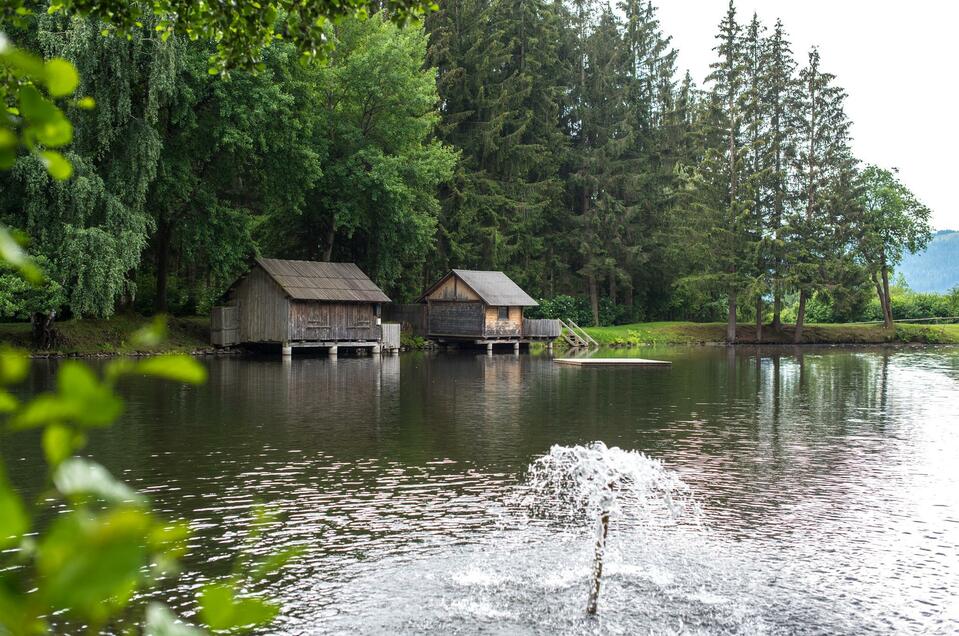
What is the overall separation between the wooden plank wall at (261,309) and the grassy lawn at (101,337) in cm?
223

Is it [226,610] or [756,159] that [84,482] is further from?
[756,159]

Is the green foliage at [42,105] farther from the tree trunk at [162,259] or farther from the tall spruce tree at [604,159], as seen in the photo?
the tall spruce tree at [604,159]

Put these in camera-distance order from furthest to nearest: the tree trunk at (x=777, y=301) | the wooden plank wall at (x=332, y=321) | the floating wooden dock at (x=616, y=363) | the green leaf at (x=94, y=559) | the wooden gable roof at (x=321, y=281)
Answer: the tree trunk at (x=777, y=301) → the wooden plank wall at (x=332, y=321) → the wooden gable roof at (x=321, y=281) → the floating wooden dock at (x=616, y=363) → the green leaf at (x=94, y=559)

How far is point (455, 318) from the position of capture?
5347cm

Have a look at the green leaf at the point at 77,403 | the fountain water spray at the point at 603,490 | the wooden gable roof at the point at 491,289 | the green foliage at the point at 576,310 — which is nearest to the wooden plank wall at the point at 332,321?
the wooden gable roof at the point at 491,289

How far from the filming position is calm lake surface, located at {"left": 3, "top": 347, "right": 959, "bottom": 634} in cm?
953

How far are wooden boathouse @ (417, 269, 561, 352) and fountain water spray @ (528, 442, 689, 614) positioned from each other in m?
34.5

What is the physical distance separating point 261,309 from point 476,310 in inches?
533

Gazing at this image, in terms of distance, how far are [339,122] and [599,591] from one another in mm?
43815

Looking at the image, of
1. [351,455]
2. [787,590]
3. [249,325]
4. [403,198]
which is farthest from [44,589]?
[403,198]

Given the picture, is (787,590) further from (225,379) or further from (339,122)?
(339,122)

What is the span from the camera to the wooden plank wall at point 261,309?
43750 mm

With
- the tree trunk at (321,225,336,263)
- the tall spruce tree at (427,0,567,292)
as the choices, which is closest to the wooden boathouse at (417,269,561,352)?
the tree trunk at (321,225,336,263)

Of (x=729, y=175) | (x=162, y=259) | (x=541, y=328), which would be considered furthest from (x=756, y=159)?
(x=162, y=259)
